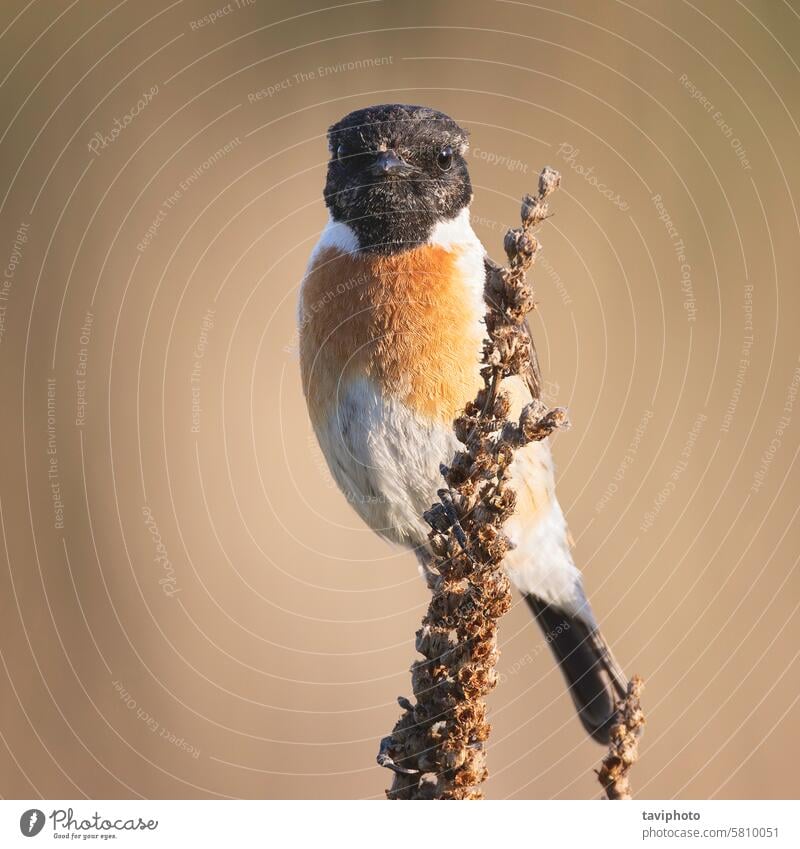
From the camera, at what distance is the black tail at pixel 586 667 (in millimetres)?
4520

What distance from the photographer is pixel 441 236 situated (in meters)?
3.95

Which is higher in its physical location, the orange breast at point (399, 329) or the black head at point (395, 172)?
the black head at point (395, 172)

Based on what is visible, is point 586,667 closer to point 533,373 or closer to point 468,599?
point 533,373

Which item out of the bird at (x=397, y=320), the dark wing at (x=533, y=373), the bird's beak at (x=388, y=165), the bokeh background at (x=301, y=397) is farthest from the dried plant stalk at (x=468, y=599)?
the bokeh background at (x=301, y=397)

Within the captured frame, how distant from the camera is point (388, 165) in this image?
145 inches

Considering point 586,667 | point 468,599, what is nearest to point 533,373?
point 586,667

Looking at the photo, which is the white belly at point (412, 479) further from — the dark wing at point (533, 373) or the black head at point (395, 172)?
the black head at point (395, 172)

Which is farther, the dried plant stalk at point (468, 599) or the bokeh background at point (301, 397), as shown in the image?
the bokeh background at point (301, 397)

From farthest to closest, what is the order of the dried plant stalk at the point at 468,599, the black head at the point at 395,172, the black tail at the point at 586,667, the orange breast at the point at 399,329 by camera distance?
the black tail at the point at 586,667 → the black head at the point at 395,172 → the orange breast at the point at 399,329 → the dried plant stalk at the point at 468,599

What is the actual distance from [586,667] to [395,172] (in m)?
2.39
